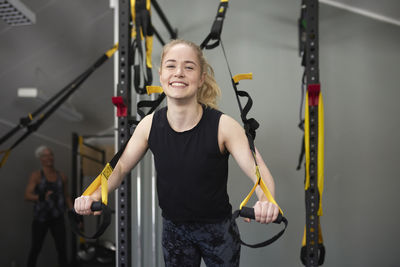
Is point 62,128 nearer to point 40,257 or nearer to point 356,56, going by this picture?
point 40,257

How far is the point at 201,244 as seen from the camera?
1.23 metres

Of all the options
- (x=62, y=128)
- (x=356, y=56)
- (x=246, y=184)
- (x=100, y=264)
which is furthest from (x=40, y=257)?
(x=356, y=56)

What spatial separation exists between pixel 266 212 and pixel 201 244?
1.28 ft

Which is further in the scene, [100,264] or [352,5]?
[100,264]

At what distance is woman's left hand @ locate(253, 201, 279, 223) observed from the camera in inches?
37.4

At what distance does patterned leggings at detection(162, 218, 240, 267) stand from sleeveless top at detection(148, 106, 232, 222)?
1.4 inches

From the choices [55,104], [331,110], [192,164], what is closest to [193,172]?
[192,164]

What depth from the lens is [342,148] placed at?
2381 millimetres

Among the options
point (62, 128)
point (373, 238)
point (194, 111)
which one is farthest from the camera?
point (62, 128)

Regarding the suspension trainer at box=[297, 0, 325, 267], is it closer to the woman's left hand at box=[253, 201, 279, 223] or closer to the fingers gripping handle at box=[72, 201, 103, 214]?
the woman's left hand at box=[253, 201, 279, 223]

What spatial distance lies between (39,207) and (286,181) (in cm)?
256

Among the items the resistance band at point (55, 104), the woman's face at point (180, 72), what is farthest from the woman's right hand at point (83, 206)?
the resistance band at point (55, 104)

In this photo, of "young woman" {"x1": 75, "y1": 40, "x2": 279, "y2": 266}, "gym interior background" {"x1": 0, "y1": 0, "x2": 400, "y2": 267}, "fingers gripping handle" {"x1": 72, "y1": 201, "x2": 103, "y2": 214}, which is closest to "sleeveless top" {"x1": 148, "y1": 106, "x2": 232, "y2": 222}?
"young woman" {"x1": 75, "y1": 40, "x2": 279, "y2": 266}

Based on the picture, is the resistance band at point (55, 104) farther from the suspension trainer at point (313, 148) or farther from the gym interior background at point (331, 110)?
the suspension trainer at point (313, 148)
